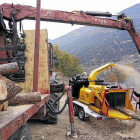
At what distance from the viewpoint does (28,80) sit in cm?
366

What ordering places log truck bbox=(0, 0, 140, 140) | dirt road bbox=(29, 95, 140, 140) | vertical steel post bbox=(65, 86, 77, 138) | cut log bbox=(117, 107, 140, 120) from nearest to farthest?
log truck bbox=(0, 0, 140, 140), vertical steel post bbox=(65, 86, 77, 138), dirt road bbox=(29, 95, 140, 140), cut log bbox=(117, 107, 140, 120)

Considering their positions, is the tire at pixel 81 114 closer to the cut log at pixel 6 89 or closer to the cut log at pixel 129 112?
the cut log at pixel 129 112

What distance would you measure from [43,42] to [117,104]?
3758mm

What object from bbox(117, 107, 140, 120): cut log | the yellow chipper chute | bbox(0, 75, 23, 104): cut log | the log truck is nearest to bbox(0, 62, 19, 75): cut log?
bbox(0, 75, 23, 104): cut log

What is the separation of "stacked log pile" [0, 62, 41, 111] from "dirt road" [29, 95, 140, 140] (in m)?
2.54

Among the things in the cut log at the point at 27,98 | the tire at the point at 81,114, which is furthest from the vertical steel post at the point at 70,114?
the cut log at the point at 27,98

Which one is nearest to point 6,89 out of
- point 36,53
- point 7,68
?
point 7,68

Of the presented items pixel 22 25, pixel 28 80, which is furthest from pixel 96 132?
pixel 22 25

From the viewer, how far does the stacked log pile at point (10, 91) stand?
1.57 metres

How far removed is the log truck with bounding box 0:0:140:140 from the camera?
2025 millimetres

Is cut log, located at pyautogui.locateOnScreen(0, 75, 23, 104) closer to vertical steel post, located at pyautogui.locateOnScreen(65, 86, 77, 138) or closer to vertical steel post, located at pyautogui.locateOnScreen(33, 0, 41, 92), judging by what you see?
vertical steel post, located at pyautogui.locateOnScreen(33, 0, 41, 92)

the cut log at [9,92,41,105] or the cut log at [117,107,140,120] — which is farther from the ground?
the cut log at [9,92,41,105]

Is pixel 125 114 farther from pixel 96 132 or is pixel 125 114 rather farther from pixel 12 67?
pixel 12 67

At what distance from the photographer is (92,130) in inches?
222
